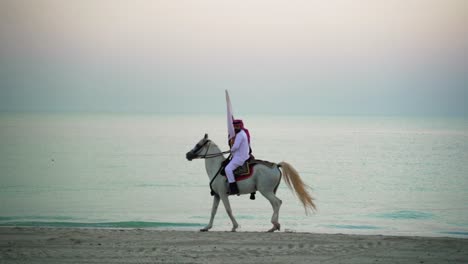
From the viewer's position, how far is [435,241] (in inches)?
486

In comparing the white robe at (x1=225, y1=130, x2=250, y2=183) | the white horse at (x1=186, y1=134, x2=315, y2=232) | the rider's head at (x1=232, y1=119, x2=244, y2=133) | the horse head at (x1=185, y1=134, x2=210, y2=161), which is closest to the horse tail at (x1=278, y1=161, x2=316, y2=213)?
the white horse at (x1=186, y1=134, x2=315, y2=232)

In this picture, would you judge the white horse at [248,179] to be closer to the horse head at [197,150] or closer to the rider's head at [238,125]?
the horse head at [197,150]

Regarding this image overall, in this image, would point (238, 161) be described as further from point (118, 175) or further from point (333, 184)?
point (118, 175)

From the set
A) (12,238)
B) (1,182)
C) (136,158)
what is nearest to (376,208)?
(12,238)

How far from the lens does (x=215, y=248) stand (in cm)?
1115

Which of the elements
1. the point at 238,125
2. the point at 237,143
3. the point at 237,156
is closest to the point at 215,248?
the point at 237,156

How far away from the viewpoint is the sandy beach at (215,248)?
1027 cm

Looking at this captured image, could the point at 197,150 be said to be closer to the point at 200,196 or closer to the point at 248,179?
the point at 248,179

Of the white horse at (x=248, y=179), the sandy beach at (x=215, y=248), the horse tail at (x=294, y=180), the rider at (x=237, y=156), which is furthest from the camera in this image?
the horse tail at (x=294, y=180)

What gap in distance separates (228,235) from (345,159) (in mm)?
42146

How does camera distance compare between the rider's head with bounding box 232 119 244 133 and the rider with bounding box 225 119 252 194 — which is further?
the rider's head with bounding box 232 119 244 133

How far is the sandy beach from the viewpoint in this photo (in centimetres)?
1027

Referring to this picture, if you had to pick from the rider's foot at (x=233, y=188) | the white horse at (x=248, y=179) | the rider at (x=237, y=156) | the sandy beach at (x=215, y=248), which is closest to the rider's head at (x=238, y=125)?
the rider at (x=237, y=156)

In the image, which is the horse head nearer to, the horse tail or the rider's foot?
the rider's foot
